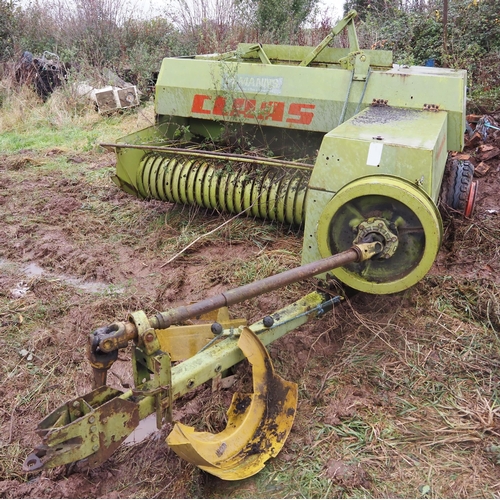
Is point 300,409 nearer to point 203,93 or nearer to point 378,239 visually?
point 378,239

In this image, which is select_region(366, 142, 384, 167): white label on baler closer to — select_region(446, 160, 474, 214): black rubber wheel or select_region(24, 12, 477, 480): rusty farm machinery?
select_region(24, 12, 477, 480): rusty farm machinery

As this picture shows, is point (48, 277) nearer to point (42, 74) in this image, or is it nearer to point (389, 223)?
point (389, 223)

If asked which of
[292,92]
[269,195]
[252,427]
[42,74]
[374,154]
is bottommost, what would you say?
[252,427]

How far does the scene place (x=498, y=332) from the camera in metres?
3.11

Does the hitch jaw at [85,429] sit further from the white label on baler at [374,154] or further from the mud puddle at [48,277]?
the mud puddle at [48,277]

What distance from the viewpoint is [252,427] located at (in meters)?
2.48

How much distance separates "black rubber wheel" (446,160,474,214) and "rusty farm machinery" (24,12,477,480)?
1cm

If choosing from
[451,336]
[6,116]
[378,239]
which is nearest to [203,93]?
[378,239]

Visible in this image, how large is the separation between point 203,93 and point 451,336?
2755mm

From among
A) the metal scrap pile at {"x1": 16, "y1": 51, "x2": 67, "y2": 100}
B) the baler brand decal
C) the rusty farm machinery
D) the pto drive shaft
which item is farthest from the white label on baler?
the metal scrap pile at {"x1": 16, "y1": 51, "x2": 67, "y2": 100}

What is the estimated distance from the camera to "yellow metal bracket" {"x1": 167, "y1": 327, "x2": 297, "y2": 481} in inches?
91.0

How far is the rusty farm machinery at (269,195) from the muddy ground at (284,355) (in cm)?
21

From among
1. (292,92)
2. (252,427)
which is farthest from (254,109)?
(252,427)

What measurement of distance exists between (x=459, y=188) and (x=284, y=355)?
2.05m
